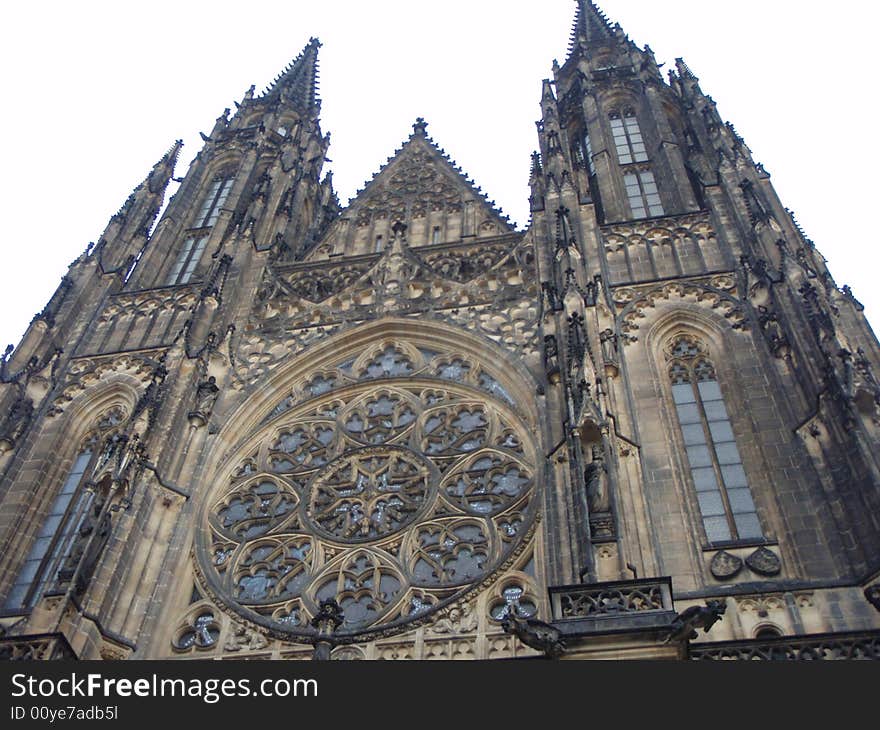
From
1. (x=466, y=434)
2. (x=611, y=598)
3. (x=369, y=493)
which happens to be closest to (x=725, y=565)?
(x=611, y=598)

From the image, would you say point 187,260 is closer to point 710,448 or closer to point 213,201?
point 213,201

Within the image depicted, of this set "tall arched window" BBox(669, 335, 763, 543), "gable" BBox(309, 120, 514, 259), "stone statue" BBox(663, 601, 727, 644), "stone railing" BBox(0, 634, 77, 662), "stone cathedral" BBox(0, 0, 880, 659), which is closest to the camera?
"stone statue" BBox(663, 601, 727, 644)

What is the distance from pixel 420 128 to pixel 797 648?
58.0 feet

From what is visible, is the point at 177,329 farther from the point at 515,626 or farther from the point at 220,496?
the point at 515,626

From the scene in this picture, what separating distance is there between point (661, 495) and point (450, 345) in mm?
5303

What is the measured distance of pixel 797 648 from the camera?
10.2 metres

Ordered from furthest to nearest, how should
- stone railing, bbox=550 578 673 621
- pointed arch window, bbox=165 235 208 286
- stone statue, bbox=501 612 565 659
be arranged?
pointed arch window, bbox=165 235 208 286
stone railing, bbox=550 578 673 621
stone statue, bbox=501 612 565 659

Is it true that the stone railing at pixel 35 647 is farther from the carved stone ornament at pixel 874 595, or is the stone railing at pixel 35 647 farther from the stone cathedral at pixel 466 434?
the carved stone ornament at pixel 874 595

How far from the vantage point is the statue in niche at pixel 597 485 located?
1130 centimetres

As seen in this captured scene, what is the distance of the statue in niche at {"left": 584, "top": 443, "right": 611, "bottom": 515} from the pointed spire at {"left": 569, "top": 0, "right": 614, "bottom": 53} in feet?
60.4

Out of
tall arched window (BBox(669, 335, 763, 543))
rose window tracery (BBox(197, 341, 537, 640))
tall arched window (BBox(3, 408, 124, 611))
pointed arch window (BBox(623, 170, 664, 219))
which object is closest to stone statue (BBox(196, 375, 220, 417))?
rose window tracery (BBox(197, 341, 537, 640))

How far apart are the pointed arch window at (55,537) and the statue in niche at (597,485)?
22.5ft

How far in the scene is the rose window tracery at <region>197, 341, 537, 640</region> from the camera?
1301 centimetres

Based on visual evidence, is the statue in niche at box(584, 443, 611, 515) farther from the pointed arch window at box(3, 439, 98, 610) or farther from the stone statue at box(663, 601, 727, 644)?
the pointed arch window at box(3, 439, 98, 610)
